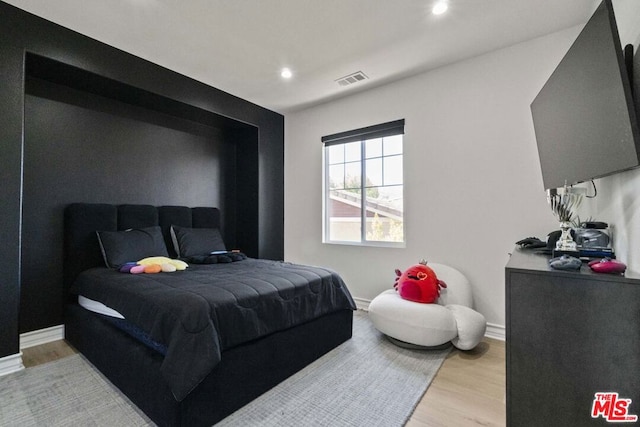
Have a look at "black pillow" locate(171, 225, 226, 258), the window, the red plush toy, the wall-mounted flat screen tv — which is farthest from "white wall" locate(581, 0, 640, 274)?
"black pillow" locate(171, 225, 226, 258)

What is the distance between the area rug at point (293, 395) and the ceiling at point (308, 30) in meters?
2.70

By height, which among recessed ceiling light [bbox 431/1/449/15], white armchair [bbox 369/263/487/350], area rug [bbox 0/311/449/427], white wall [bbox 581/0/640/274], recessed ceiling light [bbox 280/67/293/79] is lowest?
area rug [bbox 0/311/449/427]

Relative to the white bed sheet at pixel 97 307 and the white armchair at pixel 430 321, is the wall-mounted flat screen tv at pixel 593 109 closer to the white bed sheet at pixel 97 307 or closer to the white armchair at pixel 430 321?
the white armchair at pixel 430 321

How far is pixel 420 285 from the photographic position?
260cm

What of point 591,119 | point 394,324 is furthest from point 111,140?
point 591,119

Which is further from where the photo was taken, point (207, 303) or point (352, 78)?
point (352, 78)

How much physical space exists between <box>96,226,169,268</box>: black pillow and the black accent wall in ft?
1.51

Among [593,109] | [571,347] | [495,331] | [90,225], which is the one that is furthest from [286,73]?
[495,331]

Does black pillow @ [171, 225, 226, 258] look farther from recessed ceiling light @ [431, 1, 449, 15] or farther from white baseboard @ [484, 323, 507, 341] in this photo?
recessed ceiling light @ [431, 1, 449, 15]

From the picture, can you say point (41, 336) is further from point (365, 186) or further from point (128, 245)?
point (365, 186)

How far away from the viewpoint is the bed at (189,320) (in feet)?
4.97
